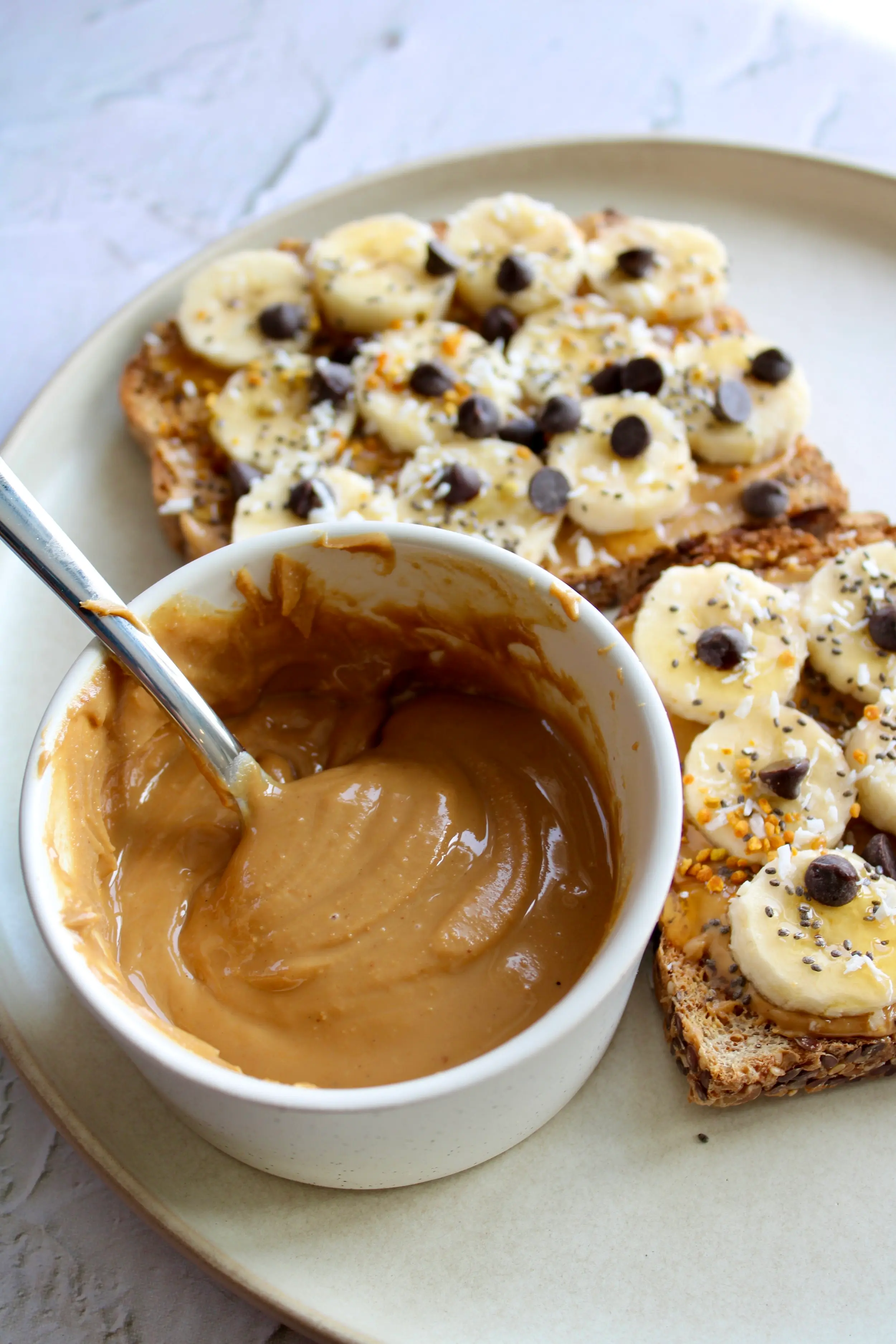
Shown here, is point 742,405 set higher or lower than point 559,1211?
higher

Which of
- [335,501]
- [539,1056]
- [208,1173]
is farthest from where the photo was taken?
[335,501]

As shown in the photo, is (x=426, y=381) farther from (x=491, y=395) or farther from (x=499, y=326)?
(x=499, y=326)

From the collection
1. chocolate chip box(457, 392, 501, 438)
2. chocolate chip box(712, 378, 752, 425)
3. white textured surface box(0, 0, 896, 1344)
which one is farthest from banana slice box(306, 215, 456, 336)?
white textured surface box(0, 0, 896, 1344)

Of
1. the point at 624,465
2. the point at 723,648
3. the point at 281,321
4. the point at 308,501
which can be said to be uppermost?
the point at 281,321

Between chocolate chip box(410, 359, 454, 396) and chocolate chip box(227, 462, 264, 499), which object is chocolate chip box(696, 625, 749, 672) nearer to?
chocolate chip box(410, 359, 454, 396)

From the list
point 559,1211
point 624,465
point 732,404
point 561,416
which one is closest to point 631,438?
point 624,465

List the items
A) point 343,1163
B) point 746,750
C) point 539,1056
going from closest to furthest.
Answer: point 539,1056
point 343,1163
point 746,750

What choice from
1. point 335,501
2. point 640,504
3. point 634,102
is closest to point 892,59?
point 634,102

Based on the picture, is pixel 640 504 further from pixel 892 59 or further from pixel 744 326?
pixel 892 59
